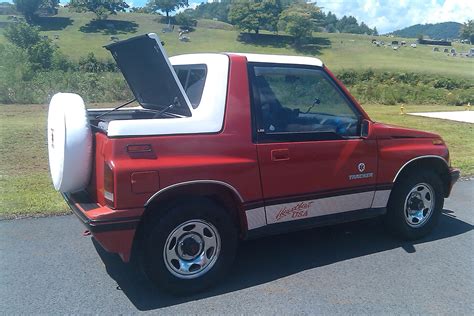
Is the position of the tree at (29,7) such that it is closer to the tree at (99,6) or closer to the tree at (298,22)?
the tree at (99,6)

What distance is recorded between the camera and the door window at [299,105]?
4.13 m

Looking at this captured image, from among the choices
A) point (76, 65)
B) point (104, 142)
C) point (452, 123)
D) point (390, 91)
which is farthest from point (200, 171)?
point (76, 65)

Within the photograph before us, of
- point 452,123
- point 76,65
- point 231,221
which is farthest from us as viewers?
point 76,65

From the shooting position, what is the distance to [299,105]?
454 centimetres

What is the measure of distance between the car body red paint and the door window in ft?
0.29

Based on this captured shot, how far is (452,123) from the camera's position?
1748 centimetres

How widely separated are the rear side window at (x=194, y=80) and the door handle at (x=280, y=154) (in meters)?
0.78

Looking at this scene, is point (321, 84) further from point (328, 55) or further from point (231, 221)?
point (328, 55)

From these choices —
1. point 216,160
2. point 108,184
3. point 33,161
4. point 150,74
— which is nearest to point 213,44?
point 33,161

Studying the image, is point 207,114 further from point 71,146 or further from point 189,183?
point 71,146

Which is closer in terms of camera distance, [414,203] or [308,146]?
[308,146]

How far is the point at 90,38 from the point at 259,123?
3682 inches

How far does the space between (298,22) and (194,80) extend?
335 feet

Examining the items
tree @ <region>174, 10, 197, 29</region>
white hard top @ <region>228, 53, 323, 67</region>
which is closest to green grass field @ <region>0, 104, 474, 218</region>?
white hard top @ <region>228, 53, 323, 67</region>
